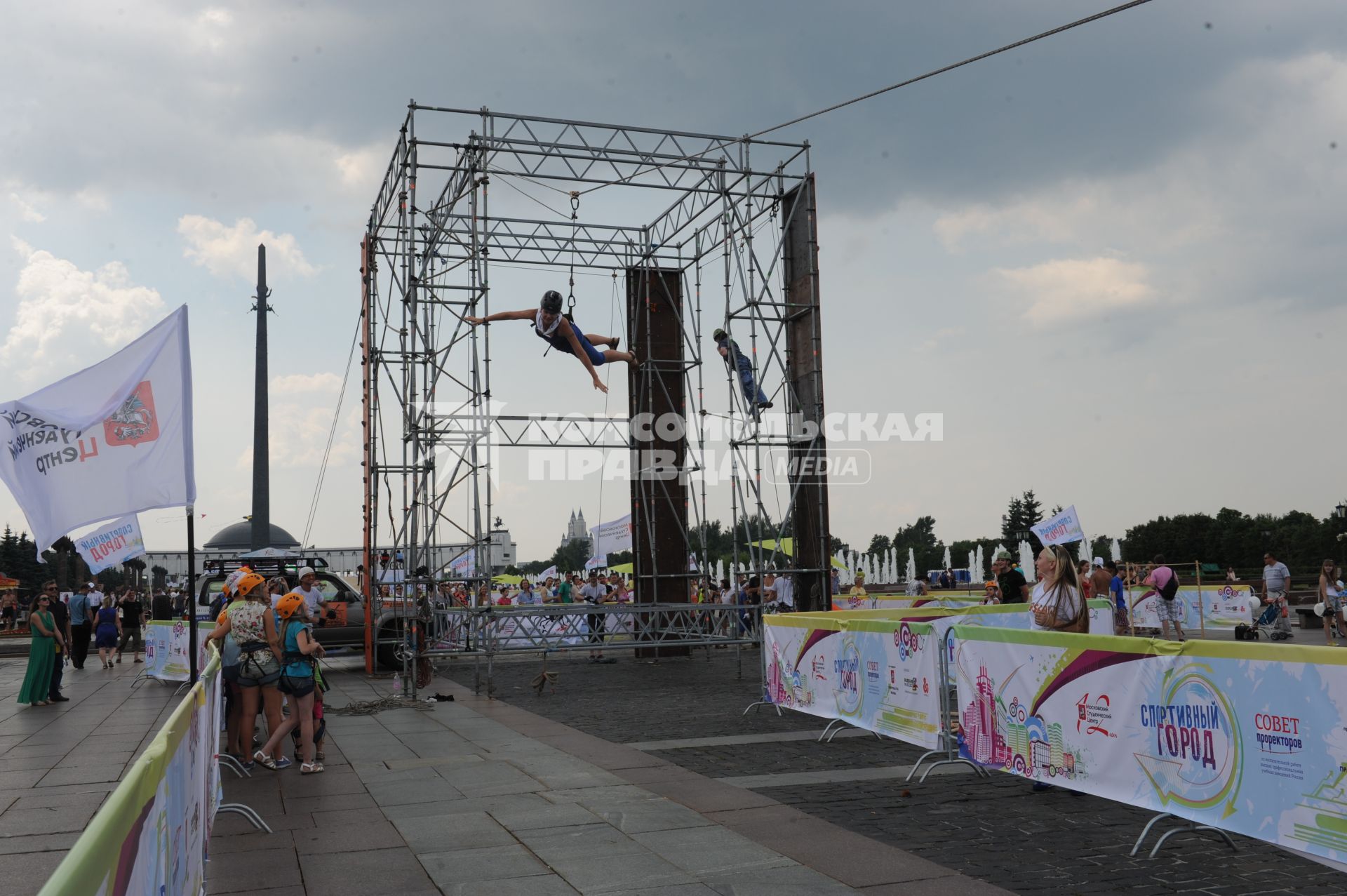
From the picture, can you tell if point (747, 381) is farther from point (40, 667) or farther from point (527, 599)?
point (527, 599)

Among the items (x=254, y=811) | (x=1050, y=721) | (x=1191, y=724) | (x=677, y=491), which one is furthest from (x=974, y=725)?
(x=677, y=491)

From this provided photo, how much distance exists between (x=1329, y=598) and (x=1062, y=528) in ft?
17.2

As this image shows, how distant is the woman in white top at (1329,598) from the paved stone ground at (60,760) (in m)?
19.2

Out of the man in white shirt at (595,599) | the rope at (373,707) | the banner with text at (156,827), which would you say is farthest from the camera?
the man in white shirt at (595,599)

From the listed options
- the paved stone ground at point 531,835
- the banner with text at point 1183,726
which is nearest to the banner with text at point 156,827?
the paved stone ground at point 531,835

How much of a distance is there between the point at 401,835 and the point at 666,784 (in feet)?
7.62

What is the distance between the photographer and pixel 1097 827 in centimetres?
697

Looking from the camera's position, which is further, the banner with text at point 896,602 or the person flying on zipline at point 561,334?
the banner with text at point 896,602

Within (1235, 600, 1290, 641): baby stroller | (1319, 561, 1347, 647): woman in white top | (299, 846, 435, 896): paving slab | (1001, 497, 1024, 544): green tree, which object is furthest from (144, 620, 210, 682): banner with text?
(1001, 497, 1024, 544): green tree

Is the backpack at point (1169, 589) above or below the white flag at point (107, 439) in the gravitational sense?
below

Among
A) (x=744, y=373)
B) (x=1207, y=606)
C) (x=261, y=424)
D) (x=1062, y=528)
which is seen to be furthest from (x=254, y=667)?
(x=261, y=424)

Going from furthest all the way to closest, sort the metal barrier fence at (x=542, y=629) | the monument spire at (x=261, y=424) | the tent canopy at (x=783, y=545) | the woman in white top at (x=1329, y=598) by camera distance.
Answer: the monument spire at (x=261, y=424), the woman in white top at (x=1329, y=598), the tent canopy at (x=783, y=545), the metal barrier fence at (x=542, y=629)

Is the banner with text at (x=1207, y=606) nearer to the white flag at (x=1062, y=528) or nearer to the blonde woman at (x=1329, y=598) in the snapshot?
the blonde woman at (x=1329, y=598)

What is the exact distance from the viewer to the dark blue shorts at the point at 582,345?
53.8 feet
